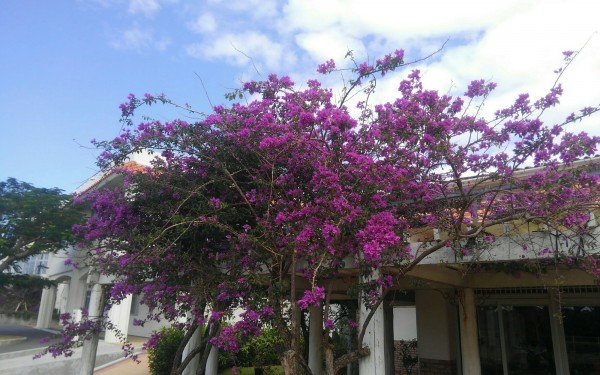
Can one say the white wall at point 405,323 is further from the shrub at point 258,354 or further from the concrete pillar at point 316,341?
the concrete pillar at point 316,341

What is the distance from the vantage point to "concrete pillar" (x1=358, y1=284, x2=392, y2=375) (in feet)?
17.1

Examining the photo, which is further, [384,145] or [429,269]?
[429,269]

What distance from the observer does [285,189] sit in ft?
19.2

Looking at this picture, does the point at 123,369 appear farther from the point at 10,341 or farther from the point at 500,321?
the point at 500,321

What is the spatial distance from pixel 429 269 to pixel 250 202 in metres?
2.86

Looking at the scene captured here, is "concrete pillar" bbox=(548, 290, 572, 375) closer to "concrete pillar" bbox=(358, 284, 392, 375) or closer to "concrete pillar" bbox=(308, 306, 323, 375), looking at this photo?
"concrete pillar" bbox=(308, 306, 323, 375)

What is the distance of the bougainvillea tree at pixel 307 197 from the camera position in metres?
5.07

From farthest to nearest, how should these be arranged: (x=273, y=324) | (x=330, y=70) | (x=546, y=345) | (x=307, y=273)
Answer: (x=546, y=345) → (x=330, y=70) → (x=273, y=324) → (x=307, y=273)

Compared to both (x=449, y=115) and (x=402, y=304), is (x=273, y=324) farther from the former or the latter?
(x=402, y=304)

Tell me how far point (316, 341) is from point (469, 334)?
9.44 ft

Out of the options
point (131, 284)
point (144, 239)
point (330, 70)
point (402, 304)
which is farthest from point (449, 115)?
point (402, 304)

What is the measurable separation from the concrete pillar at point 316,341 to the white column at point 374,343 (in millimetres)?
3723

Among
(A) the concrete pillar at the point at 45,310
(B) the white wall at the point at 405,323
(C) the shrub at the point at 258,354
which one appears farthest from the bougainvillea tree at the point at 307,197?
(A) the concrete pillar at the point at 45,310

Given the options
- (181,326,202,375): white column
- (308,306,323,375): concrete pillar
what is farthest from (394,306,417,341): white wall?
(181,326,202,375): white column
